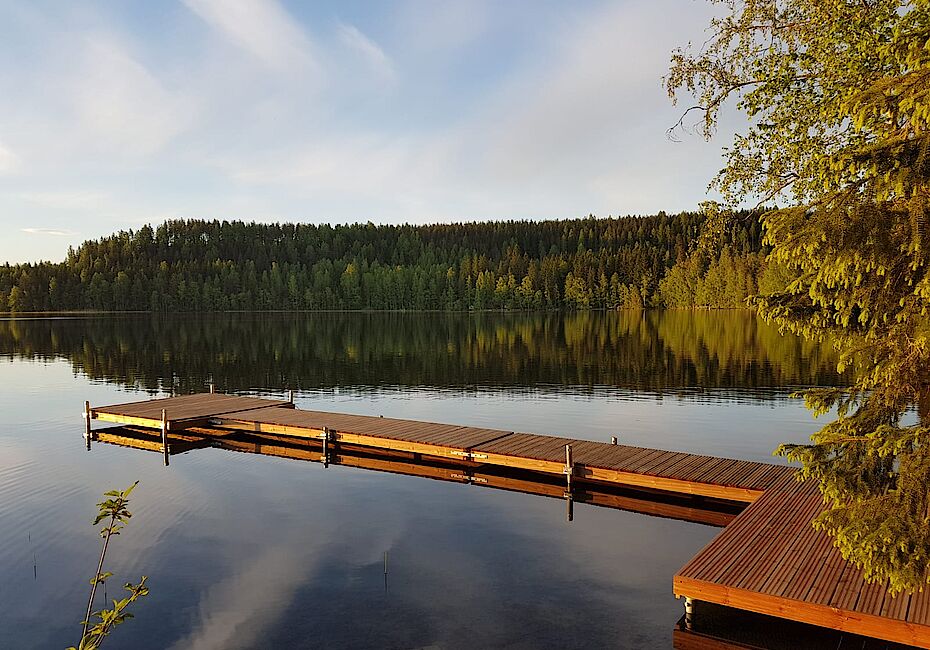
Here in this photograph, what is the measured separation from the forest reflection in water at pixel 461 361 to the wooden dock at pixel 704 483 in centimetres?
1410

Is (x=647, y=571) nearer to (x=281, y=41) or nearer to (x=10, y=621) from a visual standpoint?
(x=10, y=621)

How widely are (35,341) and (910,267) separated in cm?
9456

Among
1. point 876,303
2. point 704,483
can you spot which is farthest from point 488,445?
point 876,303

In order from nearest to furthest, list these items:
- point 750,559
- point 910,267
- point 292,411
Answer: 1. point 910,267
2. point 750,559
3. point 292,411

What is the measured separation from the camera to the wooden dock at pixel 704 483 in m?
9.74

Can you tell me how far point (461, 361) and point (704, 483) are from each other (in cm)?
4003

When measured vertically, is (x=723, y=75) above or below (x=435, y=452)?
above

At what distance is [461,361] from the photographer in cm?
5697

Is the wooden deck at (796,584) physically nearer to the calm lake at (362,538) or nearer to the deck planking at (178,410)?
the calm lake at (362,538)

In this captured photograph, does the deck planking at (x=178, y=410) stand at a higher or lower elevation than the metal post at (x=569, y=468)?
higher

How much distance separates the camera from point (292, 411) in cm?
2956

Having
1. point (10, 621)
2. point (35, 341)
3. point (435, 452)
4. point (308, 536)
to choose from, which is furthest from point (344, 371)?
point (35, 341)

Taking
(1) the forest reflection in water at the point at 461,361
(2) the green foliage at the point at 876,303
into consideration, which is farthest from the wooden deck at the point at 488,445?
(1) the forest reflection in water at the point at 461,361

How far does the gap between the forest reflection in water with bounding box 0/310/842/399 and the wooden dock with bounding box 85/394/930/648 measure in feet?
46.3
